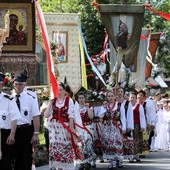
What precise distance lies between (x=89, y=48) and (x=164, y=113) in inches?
749

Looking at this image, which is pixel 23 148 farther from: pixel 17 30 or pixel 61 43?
pixel 61 43

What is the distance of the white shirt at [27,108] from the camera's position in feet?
40.6

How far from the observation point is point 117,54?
84.3ft

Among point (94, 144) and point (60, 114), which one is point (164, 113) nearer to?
point (94, 144)

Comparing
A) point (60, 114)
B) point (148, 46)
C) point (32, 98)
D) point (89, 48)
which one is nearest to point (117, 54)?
point (148, 46)

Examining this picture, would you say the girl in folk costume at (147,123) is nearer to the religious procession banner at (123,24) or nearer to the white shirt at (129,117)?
the white shirt at (129,117)

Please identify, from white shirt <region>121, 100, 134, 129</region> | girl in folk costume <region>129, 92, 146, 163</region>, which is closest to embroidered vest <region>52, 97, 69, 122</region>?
white shirt <region>121, 100, 134, 129</region>

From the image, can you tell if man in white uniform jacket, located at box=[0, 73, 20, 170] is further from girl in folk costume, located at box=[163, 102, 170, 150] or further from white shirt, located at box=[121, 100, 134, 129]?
girl in folk costume, located at box=[163, 102, 170, 150]

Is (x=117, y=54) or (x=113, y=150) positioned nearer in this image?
(x=113, y=150)

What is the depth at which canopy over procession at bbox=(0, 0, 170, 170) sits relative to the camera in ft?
40.9

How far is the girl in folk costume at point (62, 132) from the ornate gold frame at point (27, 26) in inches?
199

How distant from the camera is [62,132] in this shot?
568 inches

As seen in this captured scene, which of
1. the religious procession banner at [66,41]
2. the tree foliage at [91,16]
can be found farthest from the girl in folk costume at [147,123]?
the tree foliage at [91,16]

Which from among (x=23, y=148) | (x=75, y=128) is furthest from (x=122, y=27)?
(x=23, y=148)
